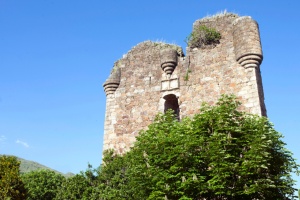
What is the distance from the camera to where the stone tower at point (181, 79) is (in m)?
15.1

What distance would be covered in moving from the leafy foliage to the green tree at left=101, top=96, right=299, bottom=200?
17.3ft

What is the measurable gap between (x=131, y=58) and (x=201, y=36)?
404cm

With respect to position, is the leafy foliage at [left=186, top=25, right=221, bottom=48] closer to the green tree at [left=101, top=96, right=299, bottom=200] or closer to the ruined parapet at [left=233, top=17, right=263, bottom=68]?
the ruined parapet at [left=233, top=17, right=263, bottom=68]

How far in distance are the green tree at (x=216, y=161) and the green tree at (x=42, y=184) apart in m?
11.3

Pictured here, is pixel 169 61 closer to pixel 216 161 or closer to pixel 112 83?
pixel 112 83

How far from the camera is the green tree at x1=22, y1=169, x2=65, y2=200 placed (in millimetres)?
21500

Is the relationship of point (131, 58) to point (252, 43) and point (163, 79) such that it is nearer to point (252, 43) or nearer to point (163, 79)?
point (163, 79)

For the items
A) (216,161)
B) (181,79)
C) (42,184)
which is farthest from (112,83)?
(216,161)

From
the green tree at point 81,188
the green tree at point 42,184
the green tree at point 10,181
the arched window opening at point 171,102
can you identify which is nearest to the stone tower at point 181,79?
the arched window opening at point 171,102

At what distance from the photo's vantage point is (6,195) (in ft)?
42.6

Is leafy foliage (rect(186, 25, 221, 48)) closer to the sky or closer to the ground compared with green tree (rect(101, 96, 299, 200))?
closer to the sky

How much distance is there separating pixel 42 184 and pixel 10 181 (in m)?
9.28

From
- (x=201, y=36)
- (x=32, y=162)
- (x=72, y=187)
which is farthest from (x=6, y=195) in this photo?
(x=32, y=162)

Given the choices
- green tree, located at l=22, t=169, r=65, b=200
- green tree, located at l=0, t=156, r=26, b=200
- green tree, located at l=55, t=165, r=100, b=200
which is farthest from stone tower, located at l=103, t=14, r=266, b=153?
green tree, located at l=22, t=169, r=65, b=200
